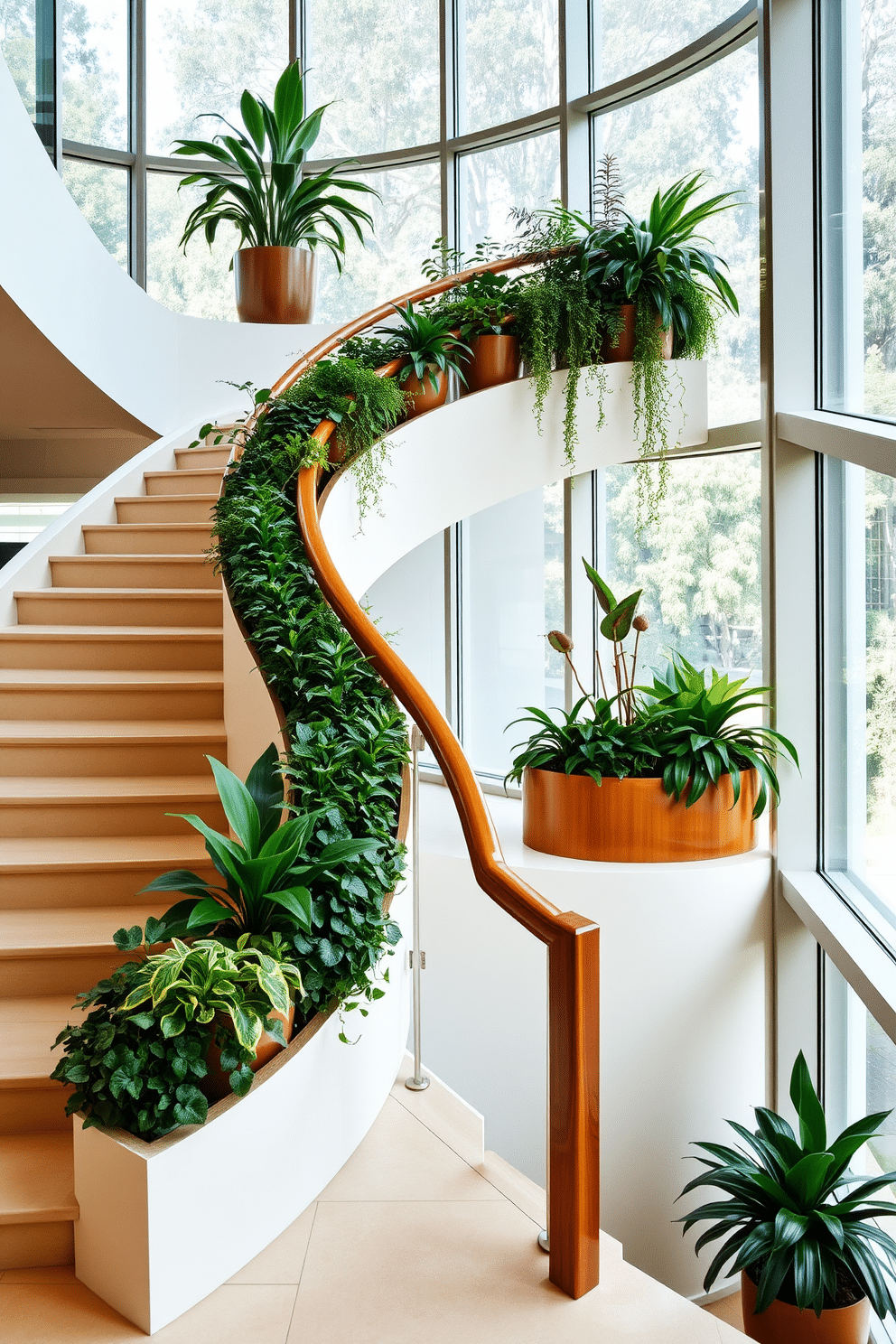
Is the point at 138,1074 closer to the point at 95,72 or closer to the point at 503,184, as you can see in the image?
the point at 503,184

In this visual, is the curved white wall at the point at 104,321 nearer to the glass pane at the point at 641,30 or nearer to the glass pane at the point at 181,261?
the glass pane at the point at 181,261

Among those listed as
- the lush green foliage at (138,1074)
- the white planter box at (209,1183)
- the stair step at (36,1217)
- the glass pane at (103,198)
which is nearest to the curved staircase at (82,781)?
the stair step at (36,1217)

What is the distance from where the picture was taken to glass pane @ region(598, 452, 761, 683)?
5301mm

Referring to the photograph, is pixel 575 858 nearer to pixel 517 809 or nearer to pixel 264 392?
pixel 517 809

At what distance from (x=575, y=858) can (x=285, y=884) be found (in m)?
2.46

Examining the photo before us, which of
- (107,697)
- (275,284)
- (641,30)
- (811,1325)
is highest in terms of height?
(641,30)

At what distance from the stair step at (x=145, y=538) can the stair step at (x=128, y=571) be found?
236 mm

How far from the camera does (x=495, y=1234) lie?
2242mm

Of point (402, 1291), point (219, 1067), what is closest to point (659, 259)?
point (219, 1067)

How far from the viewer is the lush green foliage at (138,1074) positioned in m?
1.99

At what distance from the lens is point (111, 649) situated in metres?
4.23

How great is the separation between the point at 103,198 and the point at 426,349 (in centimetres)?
421

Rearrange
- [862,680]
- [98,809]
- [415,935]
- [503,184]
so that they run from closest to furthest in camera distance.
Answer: [415,935] < [98,809] < [862,680] < [503,184]

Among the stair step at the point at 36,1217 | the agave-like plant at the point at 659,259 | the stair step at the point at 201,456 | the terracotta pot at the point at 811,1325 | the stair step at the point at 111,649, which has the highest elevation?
the agave-like plant at the point at 659,259
